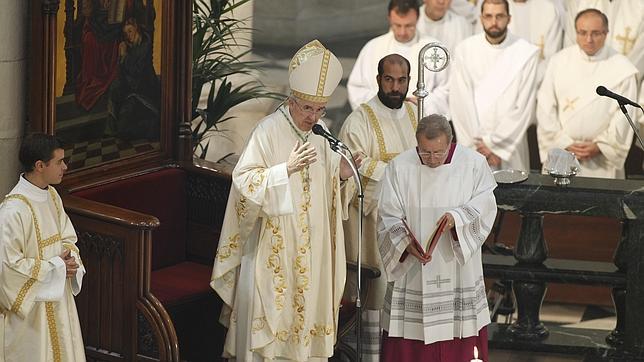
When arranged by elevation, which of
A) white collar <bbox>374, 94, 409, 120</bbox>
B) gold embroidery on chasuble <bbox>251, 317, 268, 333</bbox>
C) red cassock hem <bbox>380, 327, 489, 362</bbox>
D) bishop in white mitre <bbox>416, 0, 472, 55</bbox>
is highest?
bishop in white mitre <bbox>416, 0, 472, 55</bbox>

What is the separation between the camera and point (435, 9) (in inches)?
452

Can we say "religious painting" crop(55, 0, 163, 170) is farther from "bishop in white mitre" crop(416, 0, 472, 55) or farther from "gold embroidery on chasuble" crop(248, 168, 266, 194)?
"bishop in white mitre" crop(416, 0, 472, 55)

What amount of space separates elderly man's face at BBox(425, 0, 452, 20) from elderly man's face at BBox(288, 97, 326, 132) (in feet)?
12.7

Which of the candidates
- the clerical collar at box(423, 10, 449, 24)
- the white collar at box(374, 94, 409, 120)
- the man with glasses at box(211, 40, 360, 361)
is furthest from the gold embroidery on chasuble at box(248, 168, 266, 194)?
the clerical collar at box(423, 10, 449, 24)

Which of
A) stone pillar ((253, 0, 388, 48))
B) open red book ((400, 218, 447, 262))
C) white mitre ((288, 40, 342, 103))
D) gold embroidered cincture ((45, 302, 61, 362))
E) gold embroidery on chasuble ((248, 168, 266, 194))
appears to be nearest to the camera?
gold embroidered cincture ((45, 302, 61, 362))

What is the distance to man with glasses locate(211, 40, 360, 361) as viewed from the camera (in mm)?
7715

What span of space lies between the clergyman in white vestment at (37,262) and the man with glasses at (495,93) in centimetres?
488

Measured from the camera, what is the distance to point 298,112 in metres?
7.76

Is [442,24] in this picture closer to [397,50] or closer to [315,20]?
[397,50]

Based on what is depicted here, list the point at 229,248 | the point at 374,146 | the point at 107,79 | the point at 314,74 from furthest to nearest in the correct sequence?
the point at 374,146 → the point at 107,79 → the point at 229,248 → the point at 314,74

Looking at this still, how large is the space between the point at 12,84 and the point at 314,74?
146 centimetres

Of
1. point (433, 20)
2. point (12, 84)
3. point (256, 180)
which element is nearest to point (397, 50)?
point (433, 20)

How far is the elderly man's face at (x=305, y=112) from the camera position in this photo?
7.72 meters

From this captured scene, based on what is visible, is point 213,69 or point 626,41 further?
point 626,41
